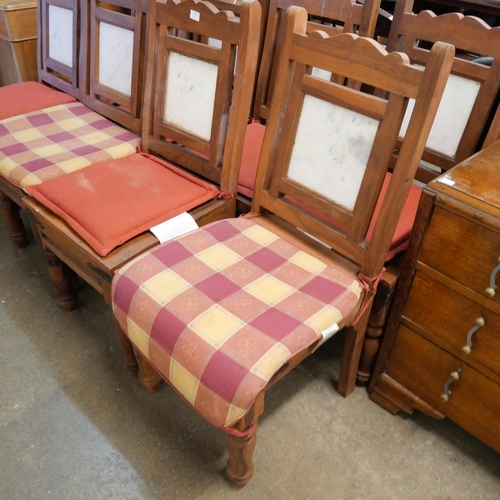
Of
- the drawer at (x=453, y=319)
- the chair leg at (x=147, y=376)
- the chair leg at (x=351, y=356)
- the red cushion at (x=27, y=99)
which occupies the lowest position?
the chair leg at (x=147, y=376)

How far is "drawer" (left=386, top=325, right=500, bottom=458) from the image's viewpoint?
3.50 feet

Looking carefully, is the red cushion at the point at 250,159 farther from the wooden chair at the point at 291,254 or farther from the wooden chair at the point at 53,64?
Answer: the wooden chair at the point at 53,64

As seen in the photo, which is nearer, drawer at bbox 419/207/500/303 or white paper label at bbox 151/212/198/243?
drawer at bbox 419/207/500/303

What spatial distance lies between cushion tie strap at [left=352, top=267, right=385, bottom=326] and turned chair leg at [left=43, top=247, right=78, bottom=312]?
908mm

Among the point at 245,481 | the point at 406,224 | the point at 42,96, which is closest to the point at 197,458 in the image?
the point at 245,481

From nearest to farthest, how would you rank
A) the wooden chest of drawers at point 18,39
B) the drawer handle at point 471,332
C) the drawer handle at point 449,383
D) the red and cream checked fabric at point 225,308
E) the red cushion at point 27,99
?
1. the red and cream checked fabric at point 225,308
2. the drawer handle at point 471,332
3. the drawer handle at point 449,383
4. the red cushion at point 27,99
5. the wooden chest of drawers at point 18,39

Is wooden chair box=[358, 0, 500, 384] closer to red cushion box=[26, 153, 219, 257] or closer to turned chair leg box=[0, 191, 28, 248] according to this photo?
red cushion box=[26, 153, 219, 257]

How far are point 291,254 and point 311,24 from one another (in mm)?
801

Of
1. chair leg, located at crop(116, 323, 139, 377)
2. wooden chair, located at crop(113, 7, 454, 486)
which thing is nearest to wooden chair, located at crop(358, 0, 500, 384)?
wooden chair, located at crop(113, 7, 454, 486)

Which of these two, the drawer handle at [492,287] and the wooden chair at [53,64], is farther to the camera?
the wooden chair at [53,64]

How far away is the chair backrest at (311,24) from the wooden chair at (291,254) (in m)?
0.32

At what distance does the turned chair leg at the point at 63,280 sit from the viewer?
1412 mm

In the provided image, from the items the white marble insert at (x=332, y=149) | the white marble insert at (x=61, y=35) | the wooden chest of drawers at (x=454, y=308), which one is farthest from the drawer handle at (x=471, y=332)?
the white marble insert at (x=61, y=35)

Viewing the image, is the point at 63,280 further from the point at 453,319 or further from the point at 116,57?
the point at 453,319
